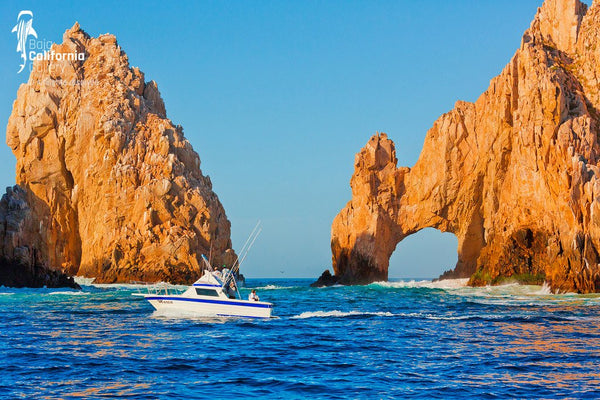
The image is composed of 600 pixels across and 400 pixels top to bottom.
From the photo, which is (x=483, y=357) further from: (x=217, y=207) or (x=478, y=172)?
(x=217, y=207)

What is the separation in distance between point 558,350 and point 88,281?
76289 millimetres

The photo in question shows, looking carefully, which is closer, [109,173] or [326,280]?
[326,280]

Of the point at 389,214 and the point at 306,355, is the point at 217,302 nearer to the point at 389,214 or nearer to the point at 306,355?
the point at 306,355

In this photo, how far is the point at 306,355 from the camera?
23.6 metres

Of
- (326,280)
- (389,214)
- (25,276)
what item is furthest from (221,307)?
(326,280)

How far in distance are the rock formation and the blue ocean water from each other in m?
50.1

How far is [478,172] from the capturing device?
8188cm

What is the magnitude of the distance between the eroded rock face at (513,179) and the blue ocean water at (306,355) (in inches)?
863

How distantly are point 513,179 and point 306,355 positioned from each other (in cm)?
5228

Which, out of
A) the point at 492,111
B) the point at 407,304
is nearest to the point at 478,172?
the point at 492,111

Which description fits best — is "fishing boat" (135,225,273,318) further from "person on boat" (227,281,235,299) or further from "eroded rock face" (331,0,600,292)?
"eroded rock face" (331,0,600,292)

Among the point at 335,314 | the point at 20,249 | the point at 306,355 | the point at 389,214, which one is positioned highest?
the point at 389,214

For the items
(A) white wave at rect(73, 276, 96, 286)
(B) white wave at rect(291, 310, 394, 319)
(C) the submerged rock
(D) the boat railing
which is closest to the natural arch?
(C) the submerged rock

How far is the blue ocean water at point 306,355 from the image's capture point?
57.6 feet
